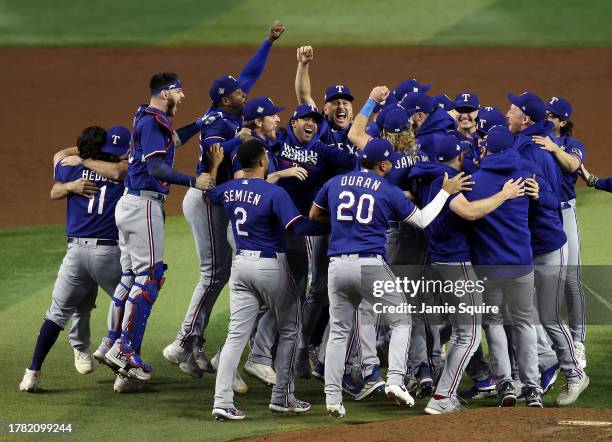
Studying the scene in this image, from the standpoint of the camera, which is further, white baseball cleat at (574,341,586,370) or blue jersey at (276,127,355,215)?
blue jersey at (276,127,355,215)

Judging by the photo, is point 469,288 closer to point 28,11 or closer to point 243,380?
point 243,380

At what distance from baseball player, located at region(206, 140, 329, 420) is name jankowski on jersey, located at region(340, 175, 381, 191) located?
1.11ft

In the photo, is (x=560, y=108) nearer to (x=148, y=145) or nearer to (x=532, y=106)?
(x=532, y=106)

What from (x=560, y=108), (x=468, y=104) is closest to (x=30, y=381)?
(x=468, y=104)

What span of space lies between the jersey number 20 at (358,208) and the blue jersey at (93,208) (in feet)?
6.27

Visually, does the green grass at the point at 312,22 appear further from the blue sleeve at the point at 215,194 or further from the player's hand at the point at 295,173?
the blue sleeve at the point at 215,194

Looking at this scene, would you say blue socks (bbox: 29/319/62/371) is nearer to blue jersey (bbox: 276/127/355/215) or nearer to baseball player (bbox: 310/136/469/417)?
blue jersey (bbox: 276/127/355/215)

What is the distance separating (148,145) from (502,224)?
7.81ft

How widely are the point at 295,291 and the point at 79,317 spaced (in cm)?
192

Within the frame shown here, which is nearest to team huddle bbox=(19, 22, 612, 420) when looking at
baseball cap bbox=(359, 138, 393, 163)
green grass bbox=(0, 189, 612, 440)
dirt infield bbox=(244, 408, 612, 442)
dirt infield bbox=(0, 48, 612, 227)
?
baseball cap bbox=(359, 138, 393, 163)

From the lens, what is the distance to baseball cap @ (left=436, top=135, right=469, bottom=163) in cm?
730

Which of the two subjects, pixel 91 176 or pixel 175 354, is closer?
pixel 91 176

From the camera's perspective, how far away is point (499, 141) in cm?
711

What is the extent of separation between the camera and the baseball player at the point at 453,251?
7000 millimetres
